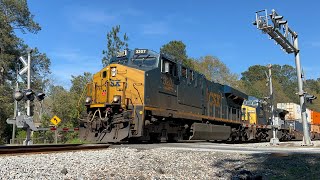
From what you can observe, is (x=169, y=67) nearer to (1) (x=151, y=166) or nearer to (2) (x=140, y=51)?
(2) (x=140, y=51)

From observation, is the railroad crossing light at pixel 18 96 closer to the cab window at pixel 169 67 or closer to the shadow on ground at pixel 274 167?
the cab window at pixel 169 67

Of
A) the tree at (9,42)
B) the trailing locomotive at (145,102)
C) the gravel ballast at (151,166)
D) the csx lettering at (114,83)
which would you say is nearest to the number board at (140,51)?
the trailing locomotive at (145,102)

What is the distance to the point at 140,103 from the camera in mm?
13562

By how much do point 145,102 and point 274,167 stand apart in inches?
274

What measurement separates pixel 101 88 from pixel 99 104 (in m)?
1.24

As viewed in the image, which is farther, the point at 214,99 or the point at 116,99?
the point at 214,99

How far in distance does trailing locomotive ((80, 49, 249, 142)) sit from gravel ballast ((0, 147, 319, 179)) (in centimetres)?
429

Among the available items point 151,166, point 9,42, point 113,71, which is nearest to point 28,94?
point 113,71

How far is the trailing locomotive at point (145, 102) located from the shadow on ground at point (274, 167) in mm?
5320

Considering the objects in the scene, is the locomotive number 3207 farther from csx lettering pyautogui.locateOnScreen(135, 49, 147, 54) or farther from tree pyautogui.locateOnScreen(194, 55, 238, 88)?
tree pyautogui.locateOnScreen(194, 55, 238, 88)

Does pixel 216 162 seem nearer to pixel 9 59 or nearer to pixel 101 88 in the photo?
pixel 101 88

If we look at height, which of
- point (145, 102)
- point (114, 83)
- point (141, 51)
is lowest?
point (145, 102)

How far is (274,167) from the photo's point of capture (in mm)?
7531

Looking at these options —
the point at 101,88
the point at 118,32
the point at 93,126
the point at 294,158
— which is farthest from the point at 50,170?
the point at 118,32
